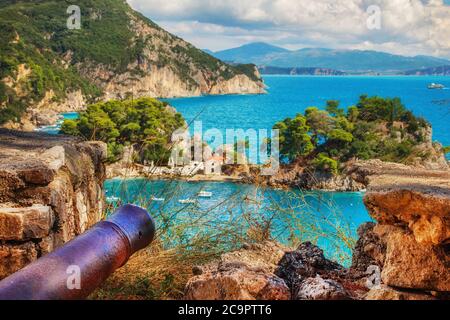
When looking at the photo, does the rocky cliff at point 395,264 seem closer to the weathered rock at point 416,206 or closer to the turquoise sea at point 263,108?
the weathered rock at point 416,206

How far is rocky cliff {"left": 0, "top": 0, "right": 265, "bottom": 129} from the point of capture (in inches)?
3216

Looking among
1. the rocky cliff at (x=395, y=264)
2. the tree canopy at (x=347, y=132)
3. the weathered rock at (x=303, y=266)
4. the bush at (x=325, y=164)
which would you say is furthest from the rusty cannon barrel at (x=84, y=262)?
the tree canopy at (x=347, y=132)

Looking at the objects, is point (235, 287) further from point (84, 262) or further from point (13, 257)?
point (13, 257)

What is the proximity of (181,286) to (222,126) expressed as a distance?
83308mm

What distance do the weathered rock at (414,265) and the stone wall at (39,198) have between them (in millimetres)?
1648

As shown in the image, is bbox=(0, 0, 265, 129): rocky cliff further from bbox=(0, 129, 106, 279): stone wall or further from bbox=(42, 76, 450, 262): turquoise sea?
bbox=(0, 129, 106, 279): stone wall

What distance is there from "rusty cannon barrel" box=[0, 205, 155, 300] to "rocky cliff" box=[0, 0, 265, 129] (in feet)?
221

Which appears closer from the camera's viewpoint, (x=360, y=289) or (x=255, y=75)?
(x=360, y=289)

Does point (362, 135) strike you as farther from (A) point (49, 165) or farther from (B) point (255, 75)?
(B) point (255, 75)

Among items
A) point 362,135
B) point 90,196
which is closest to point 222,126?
point 362,135

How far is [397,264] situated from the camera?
2.44m

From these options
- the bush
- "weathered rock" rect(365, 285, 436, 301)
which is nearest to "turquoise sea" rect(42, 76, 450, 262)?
"weathered rock" rect(365, 285, 436, 301)

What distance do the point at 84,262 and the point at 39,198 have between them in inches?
33.0

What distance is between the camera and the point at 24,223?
9.24 feet
